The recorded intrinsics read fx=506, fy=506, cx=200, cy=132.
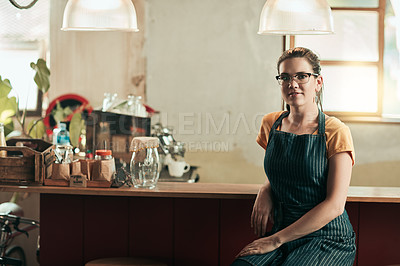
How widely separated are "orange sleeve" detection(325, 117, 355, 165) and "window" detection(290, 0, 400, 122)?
2.88m

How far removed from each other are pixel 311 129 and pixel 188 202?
2.70ft

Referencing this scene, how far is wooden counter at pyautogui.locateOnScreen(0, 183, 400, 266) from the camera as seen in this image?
8.52 ft

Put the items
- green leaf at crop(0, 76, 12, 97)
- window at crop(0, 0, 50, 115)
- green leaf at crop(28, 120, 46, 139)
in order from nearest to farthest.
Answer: green leaf at crop(0, 76, 12, 97) < green leaf at crop(28, 120, 46, 139) < window at crop(0, 0, 50, 115)

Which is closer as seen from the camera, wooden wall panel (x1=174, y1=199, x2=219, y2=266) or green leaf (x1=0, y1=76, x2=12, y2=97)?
wooden wall panel (x1=174, y1=199, x2=219, y2=266)

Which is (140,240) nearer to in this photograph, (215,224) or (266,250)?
(215,224)

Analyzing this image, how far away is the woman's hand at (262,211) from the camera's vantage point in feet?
7.66

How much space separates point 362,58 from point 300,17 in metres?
2.86

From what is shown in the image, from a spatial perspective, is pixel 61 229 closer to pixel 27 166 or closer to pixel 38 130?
pixel 27 166

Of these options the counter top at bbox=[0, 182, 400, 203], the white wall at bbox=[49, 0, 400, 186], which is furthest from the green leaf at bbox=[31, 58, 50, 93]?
the counter top at bbox=[0, 182, 400, 203]

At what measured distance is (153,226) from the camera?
2.73m

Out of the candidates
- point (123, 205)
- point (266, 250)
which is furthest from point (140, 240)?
point (266, 250)

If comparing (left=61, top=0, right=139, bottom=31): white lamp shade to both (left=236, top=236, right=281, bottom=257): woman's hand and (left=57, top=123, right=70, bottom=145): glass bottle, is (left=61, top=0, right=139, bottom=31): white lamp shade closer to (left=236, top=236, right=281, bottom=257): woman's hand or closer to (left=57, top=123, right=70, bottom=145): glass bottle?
(left=236, top=236, right=281, bottom=257): woman's hand

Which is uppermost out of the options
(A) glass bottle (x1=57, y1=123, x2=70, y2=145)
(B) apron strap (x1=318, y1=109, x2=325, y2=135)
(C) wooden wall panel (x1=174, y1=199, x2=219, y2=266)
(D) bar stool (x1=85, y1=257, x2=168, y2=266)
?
(B) apron strap (x1=318, y1=109, x2=325, y2=135)

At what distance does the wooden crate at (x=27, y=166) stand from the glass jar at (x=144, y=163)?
44 cm
